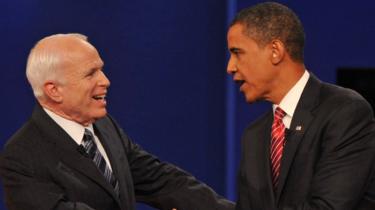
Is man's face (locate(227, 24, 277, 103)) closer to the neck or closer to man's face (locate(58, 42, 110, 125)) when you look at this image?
the neck

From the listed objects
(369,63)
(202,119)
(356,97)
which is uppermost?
(356,97)

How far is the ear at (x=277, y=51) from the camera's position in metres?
2.65

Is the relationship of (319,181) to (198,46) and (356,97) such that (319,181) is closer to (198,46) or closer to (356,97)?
(356,97)

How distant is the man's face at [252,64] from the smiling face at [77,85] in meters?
0.55

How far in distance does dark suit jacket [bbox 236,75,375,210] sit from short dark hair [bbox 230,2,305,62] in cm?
14

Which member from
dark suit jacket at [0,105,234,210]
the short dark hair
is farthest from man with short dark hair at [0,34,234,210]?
the short dark hair

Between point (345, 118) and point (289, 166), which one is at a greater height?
point (345, 118)

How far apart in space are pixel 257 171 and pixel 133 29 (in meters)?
2.01

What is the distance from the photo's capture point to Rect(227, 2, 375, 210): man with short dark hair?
8.17 ft

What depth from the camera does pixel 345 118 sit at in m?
2.51

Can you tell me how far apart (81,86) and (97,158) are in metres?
0.27

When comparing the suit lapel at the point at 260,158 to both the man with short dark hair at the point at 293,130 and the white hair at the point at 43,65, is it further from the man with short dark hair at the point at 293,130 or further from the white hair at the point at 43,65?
the white hair at the point at 43,65

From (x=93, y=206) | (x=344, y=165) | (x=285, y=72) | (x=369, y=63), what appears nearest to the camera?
(x=344, y=165)

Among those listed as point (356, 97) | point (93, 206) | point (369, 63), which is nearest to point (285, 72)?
point (356, 97)
